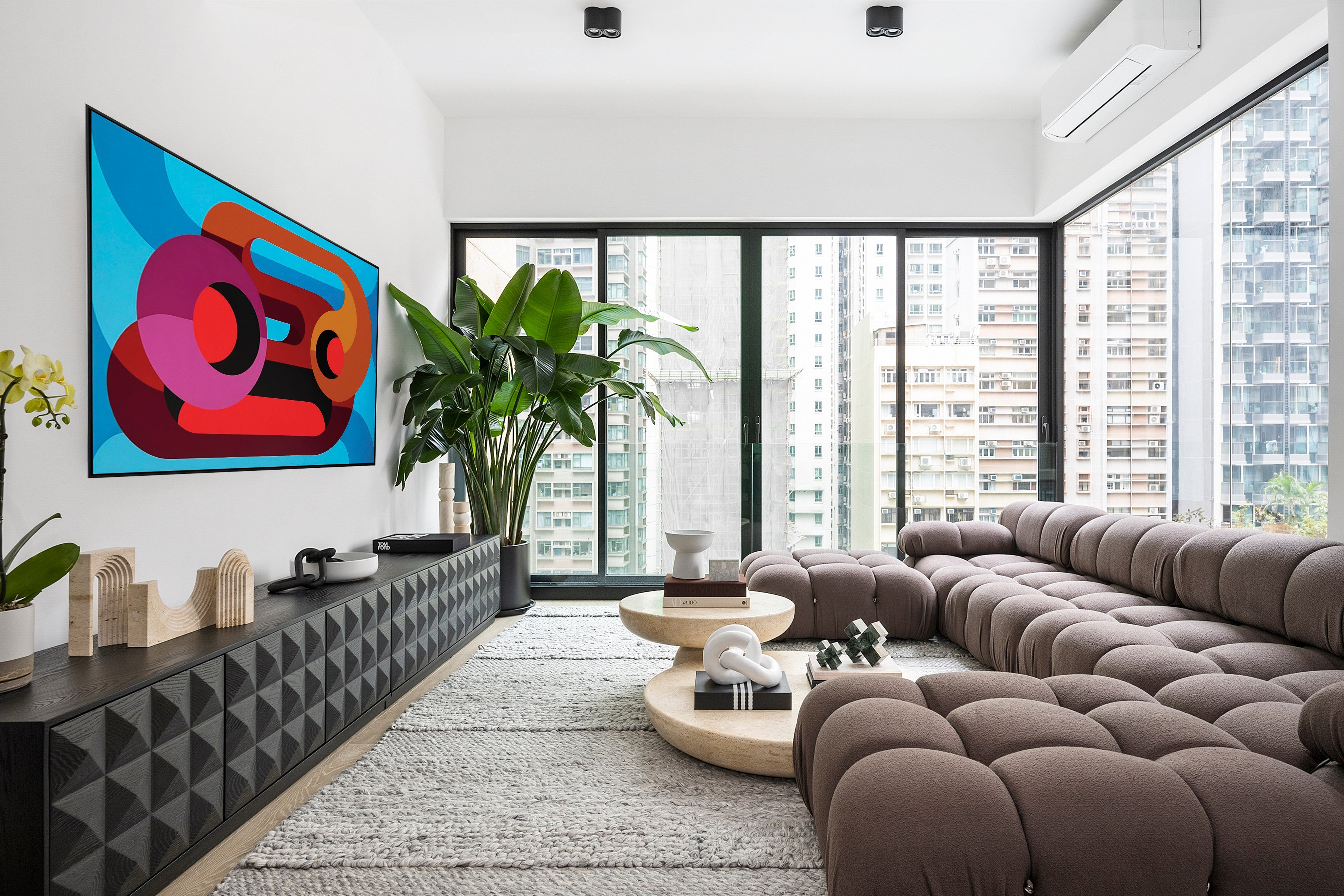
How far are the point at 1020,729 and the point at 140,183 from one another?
2.48 metres

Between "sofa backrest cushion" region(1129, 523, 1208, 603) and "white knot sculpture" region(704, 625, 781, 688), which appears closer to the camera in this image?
"white knot sculpture" region(704, 625, 781, 688)

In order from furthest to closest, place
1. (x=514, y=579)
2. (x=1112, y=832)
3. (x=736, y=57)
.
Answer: (x=514, y=579), (x=736, y=57), (x=1112, y=832)

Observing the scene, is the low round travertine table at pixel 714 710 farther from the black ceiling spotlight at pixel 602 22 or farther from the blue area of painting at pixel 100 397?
the black ceiling spotlight at pixel 602 22

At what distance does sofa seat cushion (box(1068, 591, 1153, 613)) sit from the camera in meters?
2.47

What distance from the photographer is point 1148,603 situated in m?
2.51

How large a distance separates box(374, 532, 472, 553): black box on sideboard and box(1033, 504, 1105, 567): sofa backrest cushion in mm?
2722

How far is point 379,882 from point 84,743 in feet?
2.08

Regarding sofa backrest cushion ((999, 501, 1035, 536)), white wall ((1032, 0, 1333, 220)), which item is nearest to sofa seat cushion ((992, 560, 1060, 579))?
sofa backrest cushion ((999, 501, 1035, 536))

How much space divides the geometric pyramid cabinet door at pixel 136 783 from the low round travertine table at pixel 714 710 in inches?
44.0

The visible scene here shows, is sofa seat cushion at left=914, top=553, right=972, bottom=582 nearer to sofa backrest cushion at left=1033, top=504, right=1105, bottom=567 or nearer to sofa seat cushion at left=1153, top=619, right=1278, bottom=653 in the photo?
sofa backrest cushion at left=1033, top=504, right=1105, bottom=567

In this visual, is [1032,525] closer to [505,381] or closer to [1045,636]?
[1045,636]

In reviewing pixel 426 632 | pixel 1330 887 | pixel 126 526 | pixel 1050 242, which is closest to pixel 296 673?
pixel 126 526

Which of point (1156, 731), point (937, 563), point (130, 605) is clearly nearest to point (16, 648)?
point (130, 605)

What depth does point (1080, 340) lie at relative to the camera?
13.7ft
